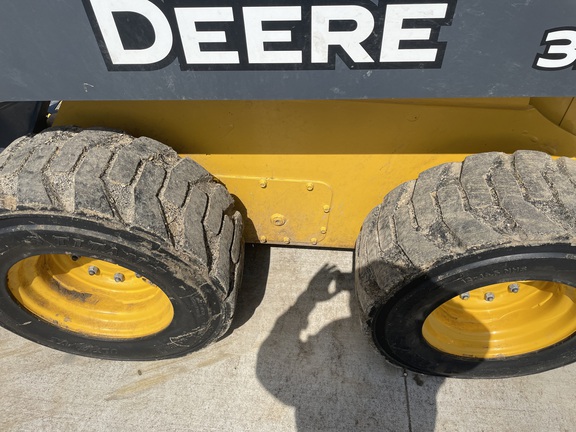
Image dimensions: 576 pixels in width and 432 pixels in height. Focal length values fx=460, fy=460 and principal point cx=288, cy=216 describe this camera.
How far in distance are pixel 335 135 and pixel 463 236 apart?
2.38 ft

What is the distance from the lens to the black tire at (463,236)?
1.76 metres

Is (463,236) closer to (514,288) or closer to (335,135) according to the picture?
(335,135)

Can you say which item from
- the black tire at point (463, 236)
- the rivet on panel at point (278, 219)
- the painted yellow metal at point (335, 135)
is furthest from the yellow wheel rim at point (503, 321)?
the rivet on panel at point (278, 219)

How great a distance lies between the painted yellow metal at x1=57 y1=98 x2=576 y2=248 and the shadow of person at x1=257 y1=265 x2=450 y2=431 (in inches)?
30.0

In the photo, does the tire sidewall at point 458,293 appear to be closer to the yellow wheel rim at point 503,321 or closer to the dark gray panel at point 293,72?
the yellow wheel rim at point 503,321

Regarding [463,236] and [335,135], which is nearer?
[463,236]

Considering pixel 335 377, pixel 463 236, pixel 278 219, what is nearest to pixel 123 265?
pixel 278 219

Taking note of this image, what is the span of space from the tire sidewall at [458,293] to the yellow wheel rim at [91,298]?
1134 mm

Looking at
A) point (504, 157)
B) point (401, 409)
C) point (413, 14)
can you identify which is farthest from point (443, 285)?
point (413, 14)

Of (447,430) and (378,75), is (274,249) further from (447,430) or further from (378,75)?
(378,75)

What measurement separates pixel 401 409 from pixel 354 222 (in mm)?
1020

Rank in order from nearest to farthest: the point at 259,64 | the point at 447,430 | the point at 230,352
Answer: the point at 259,64
the point at 447,430
the point at 230,352

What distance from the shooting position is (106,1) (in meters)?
1.39

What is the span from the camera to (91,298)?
2562mm
